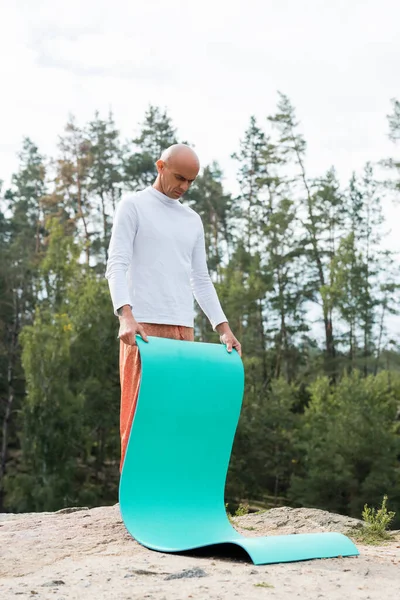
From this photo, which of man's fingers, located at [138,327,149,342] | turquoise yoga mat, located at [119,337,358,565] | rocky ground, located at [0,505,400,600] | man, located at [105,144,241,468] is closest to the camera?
rocky ground, located at [0,505,400,600]

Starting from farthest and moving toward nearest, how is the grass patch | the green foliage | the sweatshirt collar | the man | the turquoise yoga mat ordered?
the green foliage, the grass patch, the sweatshirt collar, the man, the turquoise yoga mat

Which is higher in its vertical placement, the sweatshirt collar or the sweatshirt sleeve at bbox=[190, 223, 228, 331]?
the sweatshirt collar

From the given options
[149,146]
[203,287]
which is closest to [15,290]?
[149,146]

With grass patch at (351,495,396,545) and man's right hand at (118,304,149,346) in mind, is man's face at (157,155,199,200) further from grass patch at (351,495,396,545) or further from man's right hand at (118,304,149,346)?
grass patch at (351,495,396,545)

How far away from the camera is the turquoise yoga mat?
371 cm

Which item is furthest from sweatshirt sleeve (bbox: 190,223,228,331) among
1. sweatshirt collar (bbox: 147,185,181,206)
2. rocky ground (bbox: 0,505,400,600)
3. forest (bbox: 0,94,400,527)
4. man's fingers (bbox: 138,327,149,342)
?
forest (bbox: 0,94,400,527)

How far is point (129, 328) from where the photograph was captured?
12.4ft

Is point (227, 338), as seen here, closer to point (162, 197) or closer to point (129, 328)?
point (129, 328)

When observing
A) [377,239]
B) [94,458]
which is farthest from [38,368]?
[377,239]

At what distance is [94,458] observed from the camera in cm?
2748

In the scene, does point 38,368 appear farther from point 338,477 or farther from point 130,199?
point 130,199

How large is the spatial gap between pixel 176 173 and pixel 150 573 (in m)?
1.98

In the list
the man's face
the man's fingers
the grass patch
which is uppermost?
the man's face

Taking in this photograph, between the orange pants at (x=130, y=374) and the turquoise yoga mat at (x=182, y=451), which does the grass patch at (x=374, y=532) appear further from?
the orange pants at (x=130, y=374)
